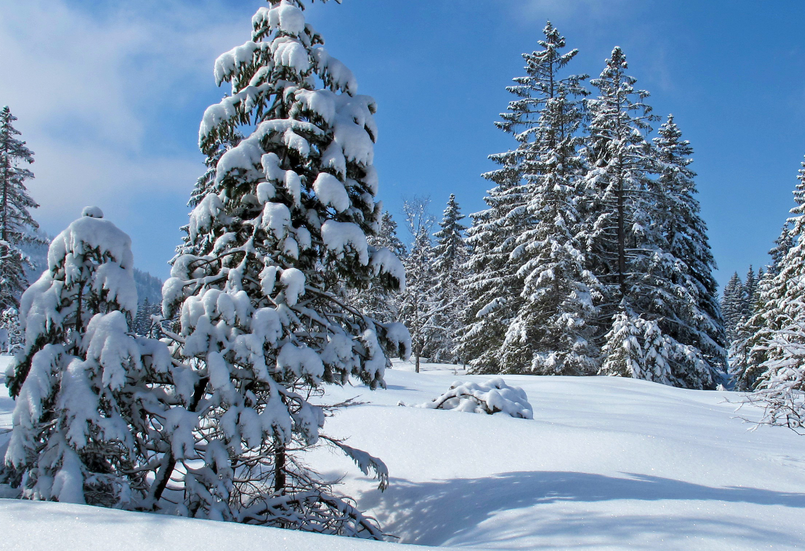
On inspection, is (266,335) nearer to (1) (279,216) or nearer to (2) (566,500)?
(1) (279,216)

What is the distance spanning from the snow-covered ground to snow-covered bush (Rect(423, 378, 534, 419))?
69cm

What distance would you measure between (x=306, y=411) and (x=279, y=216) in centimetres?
190

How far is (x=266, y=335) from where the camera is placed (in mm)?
4336

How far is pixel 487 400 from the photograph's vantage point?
7.92 meters

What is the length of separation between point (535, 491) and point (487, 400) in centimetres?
319

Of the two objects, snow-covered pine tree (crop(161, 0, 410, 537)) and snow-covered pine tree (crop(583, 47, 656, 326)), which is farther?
snow-covered pine tree (crop(583, 47, 656, 326))

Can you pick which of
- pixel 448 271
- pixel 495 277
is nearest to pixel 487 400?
pixel 495 277

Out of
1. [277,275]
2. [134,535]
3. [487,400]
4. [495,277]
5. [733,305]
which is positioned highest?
[733,305]

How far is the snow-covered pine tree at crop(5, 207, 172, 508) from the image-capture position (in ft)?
11.9

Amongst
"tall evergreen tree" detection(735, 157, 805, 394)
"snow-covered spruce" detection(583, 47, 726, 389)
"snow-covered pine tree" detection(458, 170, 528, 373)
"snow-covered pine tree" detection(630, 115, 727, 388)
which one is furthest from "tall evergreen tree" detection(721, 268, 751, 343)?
"snow-covered pine tree" detection(458, 170, 528, 373)

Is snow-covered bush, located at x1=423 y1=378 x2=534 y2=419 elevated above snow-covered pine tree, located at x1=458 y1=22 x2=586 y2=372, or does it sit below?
below

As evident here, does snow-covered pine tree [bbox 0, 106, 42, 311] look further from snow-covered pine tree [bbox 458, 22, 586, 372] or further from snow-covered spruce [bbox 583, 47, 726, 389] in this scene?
snow-covered spruce [bbox 583, 47, 726, 389]

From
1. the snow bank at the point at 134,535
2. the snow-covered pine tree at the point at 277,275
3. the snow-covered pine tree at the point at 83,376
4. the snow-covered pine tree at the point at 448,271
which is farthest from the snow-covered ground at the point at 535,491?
the snow-covered pine tree at the point at 448,271

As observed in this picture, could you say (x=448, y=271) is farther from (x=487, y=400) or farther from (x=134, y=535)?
(x=134, y=535)
